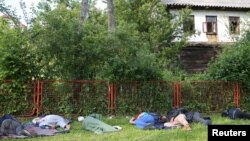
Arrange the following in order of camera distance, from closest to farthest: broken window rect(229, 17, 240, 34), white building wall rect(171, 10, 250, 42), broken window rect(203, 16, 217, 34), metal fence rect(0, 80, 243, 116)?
metal fence rect(0, 80, 243, 116)
broken window rect(229, 17, 240, 34)
white building wall rect(171, 10, 250, 42)
broken window rect(203, 16, 217, 34)

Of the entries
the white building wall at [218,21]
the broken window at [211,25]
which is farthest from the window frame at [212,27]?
the white building wall at [218,21]

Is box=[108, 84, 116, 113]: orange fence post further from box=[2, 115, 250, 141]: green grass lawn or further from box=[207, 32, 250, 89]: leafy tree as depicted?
box=[207, 32, 250, 89]: leafy tree

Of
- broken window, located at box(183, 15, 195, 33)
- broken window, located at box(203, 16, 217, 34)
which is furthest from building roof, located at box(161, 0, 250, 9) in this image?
broken window, located at box(183, 15, 195, 33)

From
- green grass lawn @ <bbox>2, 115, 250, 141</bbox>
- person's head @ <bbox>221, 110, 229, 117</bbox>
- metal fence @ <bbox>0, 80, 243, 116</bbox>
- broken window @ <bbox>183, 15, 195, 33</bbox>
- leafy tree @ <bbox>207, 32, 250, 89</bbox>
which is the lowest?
green grass lawn @ <bbox>2, 115, 250, 141</bbox>

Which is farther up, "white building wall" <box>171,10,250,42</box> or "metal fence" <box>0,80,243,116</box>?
"white building wall" <box>171,10,250,42</box>

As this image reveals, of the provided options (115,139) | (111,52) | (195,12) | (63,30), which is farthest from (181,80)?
(195,12)

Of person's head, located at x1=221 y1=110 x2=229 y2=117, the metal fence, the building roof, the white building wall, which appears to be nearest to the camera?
the metal fence

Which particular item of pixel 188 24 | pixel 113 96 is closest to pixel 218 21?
pixel 188 24

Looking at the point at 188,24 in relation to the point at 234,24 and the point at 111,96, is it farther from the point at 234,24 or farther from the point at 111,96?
the point at 111,96

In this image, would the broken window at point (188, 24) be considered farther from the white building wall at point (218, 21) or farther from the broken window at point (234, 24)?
the broken window at point (234, 24)

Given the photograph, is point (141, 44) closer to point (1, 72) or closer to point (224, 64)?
point (224, 64)

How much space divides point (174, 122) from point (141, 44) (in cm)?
429

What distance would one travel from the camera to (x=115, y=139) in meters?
9.79

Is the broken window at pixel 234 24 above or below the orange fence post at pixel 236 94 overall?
above
